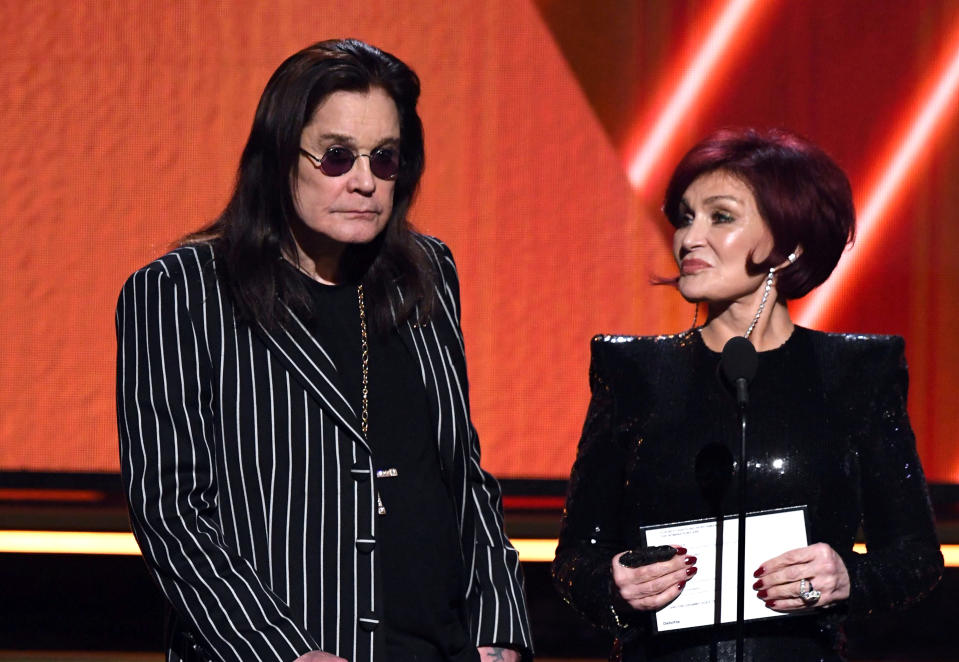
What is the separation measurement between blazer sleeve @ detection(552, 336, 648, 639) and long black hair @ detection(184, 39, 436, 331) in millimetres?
449

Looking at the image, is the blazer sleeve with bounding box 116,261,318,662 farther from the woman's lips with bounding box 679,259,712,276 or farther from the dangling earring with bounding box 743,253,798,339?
the dangling earring with bounding box 743,253,798,339

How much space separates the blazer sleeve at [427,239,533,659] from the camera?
2.18 meters

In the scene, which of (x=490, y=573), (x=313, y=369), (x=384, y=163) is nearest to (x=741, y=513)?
(x=490, y=573)

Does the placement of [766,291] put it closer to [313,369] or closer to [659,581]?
[659,581]

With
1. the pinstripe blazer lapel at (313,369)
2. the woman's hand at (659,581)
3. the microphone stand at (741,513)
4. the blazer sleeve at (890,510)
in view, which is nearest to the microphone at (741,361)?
the microphone stand at (741,513)

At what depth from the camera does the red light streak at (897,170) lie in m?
4.21

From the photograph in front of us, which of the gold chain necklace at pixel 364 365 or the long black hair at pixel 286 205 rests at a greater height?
the long black hair at pixel 286 205

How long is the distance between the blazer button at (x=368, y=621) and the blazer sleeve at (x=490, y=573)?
0.80 ft

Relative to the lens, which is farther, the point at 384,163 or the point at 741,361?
the point at 384,163

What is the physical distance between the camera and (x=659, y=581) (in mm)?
2217

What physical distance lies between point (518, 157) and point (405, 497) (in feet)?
7.45

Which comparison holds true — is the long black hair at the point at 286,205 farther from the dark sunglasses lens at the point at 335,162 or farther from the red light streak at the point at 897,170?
the red light streak at the point at 897,170

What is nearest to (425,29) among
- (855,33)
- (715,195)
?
(855,33)

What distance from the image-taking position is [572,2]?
13.7 ft
